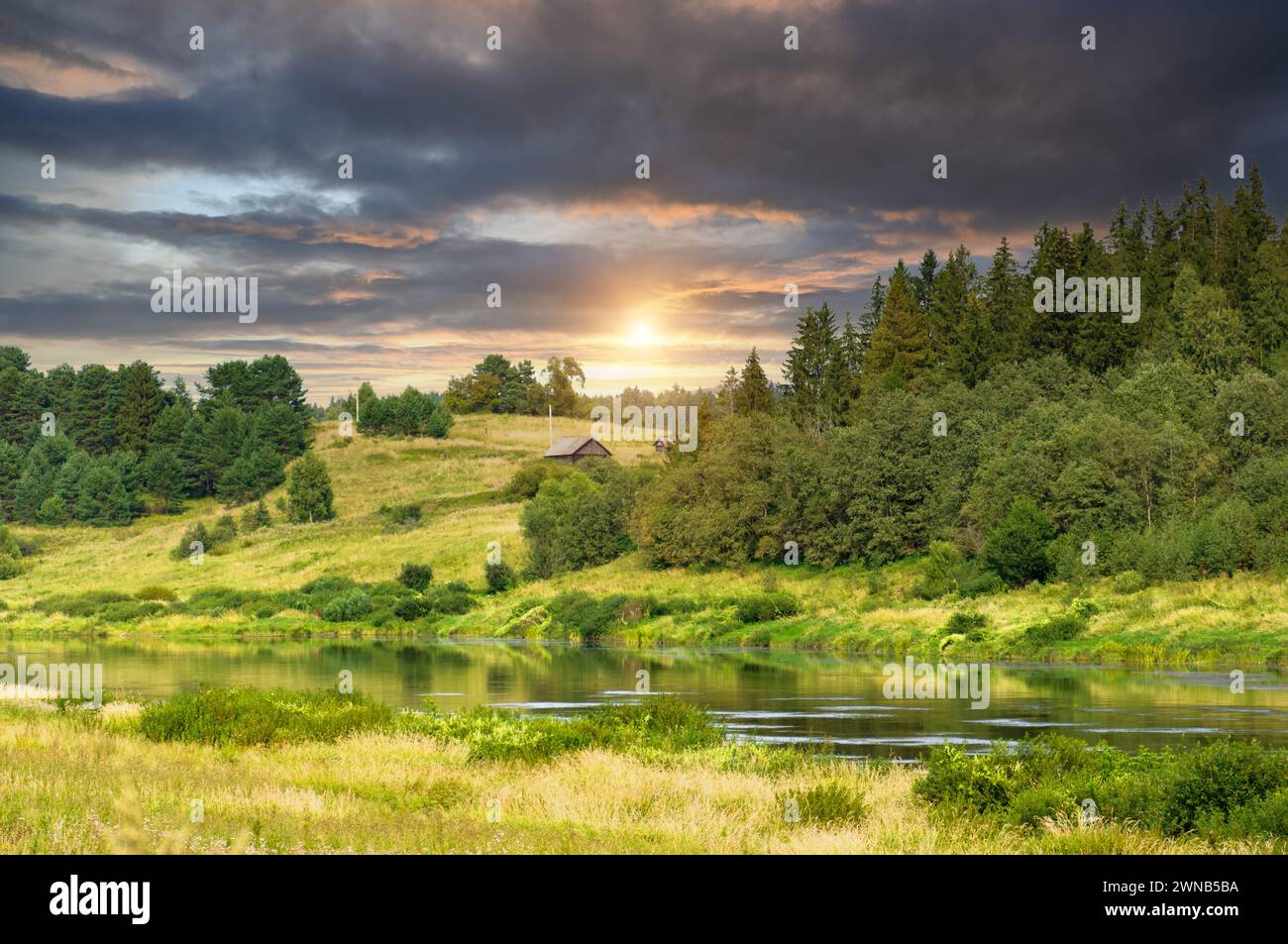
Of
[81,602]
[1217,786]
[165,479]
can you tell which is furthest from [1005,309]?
[165,479]

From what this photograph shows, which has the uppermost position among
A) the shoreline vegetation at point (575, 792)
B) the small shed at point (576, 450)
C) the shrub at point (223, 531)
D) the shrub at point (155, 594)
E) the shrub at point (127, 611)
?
the small shed at point (576, 450)

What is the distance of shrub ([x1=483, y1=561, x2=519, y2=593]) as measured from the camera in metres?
110

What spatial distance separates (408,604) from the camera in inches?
4134

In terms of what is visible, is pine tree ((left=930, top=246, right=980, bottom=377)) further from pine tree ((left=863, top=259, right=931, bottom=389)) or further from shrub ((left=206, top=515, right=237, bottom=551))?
shrub ((left=206, top=515, right=237, bottom=551))

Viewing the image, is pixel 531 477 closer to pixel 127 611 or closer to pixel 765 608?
pixel 127 611

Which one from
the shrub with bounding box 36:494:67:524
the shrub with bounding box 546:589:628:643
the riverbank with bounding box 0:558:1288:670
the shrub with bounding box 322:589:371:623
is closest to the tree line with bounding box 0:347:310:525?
the shrub with bounding box 36:494:67:524

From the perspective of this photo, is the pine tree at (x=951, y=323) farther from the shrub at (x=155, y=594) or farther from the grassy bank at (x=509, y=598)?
the shrub at (x=155, y=594)

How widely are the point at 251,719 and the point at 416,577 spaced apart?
278 feet

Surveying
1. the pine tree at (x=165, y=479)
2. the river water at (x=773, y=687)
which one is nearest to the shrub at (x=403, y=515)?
the pine tree at (x=165, y=479)

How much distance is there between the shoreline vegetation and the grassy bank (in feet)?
120

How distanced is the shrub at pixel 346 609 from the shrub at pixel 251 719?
236 ft

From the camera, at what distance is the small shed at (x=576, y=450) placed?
18138cm
